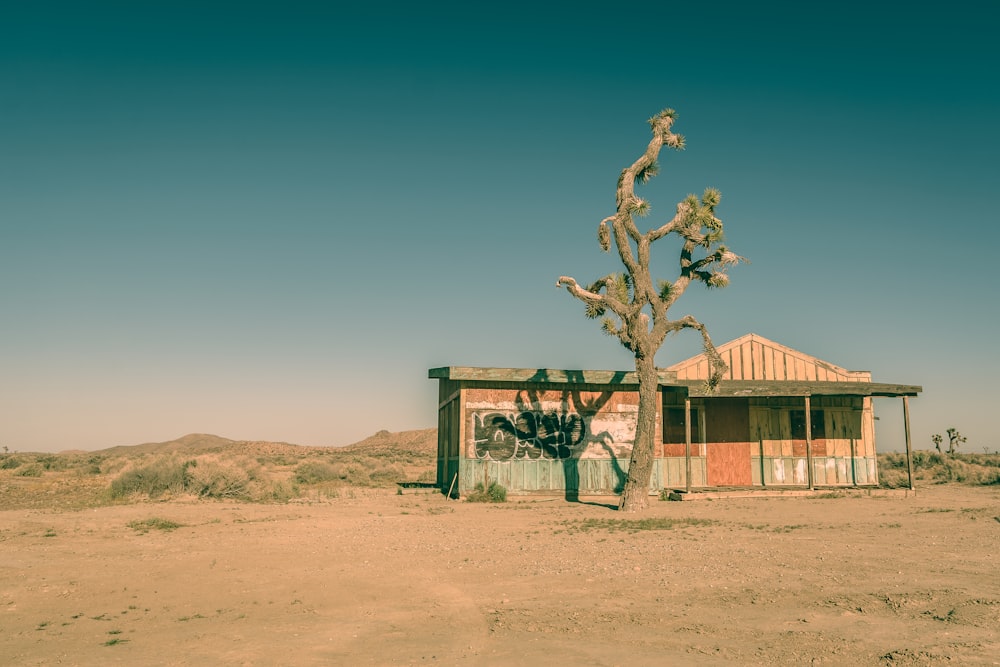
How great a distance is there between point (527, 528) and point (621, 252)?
303 inches

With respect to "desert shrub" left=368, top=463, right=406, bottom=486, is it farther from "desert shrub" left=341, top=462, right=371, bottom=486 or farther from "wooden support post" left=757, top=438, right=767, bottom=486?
Result: "wooden support post" left=757, top=438, right=767, bottom=486

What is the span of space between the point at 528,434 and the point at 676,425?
586 centimetres

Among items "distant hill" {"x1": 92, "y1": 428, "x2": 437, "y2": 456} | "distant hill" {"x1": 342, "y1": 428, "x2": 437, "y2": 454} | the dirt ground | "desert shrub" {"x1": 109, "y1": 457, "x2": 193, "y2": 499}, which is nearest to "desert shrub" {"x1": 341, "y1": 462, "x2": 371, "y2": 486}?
"desert shrub" {"x1": 109, "y1": 457, "x2": 193, "y2": 499}

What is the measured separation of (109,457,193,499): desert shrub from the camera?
21.2m

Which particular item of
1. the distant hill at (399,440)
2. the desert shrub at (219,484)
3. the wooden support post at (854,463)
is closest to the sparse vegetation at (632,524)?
the desert shrub at (219,484)

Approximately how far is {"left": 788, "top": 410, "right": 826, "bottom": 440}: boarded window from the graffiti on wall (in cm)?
831

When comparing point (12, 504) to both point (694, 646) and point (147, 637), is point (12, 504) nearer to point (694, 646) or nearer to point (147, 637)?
point (147, 637)

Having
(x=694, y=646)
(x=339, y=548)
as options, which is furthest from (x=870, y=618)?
(x=339, y=548)

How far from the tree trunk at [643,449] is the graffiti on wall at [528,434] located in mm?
3143

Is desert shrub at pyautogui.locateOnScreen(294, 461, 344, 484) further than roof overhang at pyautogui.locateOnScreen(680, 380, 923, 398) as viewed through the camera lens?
Yes

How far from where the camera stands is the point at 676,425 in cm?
2467

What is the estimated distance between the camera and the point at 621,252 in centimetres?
1902

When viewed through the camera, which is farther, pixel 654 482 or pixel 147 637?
pixel 654 482

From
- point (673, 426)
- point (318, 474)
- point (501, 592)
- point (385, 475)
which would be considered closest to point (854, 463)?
point (673, 426)
